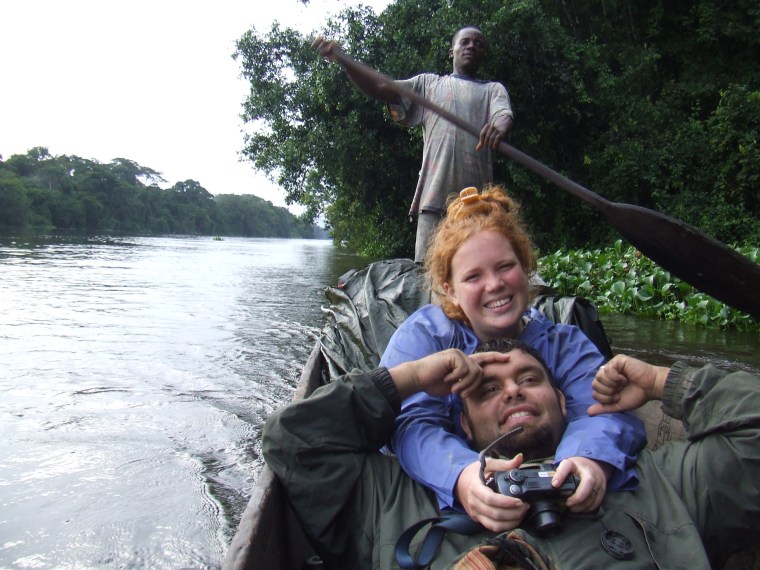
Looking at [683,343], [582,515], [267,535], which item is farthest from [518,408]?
[683,343]

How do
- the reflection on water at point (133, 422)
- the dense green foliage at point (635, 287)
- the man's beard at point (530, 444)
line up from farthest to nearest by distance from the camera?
the dense green foliage at point (635, 287)
the reflection on water at point (133, 422)
the man's beard at point (530, 444)

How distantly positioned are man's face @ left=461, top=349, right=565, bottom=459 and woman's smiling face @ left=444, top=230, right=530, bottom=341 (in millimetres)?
254

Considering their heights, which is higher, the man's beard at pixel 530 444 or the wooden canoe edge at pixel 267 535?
the man's beard at pixel 530 444

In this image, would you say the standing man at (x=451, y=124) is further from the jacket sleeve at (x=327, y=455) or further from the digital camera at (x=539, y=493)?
the digital camera at (x=539, y=493)

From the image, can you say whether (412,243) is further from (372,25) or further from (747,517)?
(747,517)

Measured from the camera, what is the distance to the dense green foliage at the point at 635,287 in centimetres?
744

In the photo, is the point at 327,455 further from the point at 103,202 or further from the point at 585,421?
the point at 103,202

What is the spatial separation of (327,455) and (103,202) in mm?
76934

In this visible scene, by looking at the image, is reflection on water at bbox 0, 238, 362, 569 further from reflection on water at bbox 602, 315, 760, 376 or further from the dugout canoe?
reflection on water at bbox 602, 315, 760, 376

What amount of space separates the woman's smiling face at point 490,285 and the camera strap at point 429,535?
2.33 feet

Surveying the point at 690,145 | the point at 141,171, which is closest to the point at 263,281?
the point at 690,145

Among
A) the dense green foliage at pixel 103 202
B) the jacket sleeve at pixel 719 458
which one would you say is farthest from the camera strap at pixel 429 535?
the dense green foliage at pixel 103 202

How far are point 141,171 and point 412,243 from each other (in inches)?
3762

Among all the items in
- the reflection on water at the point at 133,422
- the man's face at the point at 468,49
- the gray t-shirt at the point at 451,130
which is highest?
the man's face at the point at 468,49
